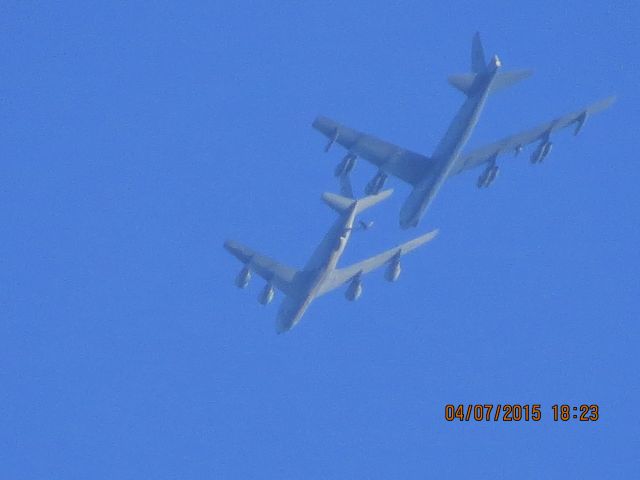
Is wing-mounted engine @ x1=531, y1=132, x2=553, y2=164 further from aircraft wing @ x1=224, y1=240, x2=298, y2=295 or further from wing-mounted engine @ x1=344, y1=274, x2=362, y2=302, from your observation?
aircraft wing @ x1=224, y1=240, x2=298, y2=295

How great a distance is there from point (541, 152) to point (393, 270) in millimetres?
13343

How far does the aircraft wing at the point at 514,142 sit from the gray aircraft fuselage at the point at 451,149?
5.10m

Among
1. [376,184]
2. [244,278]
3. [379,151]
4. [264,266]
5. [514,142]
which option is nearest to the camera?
[244,278]

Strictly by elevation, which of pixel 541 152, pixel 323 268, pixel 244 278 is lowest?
pixel 323 268

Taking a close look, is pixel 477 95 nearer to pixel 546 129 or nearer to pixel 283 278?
pixel 546 129

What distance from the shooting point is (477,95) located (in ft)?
311

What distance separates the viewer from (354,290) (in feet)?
320

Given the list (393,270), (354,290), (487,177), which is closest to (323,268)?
(354,290)

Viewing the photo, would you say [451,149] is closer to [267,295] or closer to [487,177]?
[487,177]

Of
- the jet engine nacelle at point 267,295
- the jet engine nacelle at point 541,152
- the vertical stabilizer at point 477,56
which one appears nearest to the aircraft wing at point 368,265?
the jet engine nacelle at point 267,295

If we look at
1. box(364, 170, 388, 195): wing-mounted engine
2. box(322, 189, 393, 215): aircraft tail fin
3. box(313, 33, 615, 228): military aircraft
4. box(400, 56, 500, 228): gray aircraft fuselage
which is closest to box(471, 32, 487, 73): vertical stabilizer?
box(313, 33, 615, 228): military aircraft

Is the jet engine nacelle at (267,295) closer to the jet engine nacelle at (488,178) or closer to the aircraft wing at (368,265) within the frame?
the aircraft wing at (368,265)

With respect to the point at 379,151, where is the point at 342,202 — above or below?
below

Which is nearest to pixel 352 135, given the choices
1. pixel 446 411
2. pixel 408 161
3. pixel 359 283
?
pixel 408 161
